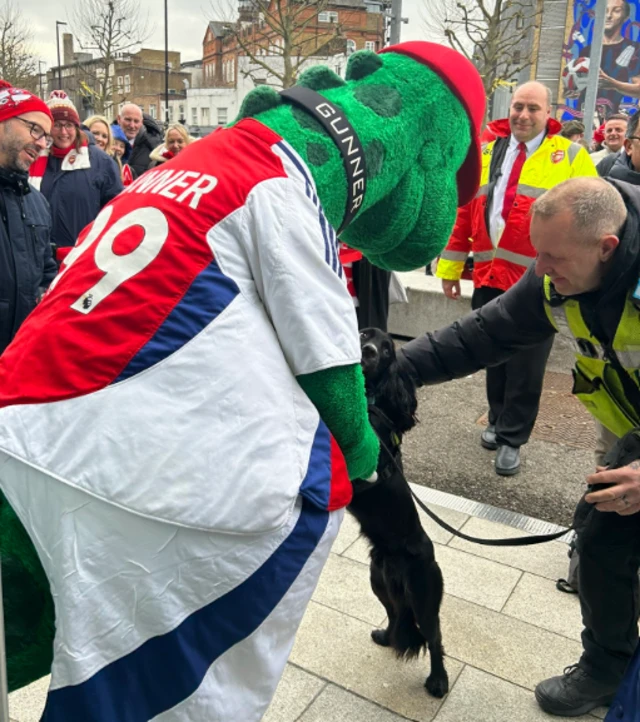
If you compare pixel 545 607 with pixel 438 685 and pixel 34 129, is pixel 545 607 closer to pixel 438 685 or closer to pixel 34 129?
pixel 438 685

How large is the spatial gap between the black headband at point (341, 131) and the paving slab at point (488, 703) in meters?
1.75

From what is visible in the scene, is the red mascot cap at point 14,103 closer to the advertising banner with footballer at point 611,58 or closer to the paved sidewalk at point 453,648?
the paved sidewalk at point 453,648

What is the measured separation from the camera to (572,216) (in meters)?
2.04

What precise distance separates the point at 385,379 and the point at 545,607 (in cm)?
142

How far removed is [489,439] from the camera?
461 centimetres

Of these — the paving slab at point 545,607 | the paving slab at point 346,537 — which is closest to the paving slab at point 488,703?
the paving slab at point 545,607

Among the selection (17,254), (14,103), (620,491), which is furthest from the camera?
(17,254)

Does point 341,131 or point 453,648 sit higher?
point 341,131

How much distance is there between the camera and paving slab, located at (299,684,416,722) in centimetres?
234

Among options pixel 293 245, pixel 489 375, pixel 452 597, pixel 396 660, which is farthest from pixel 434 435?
pixel 293 245

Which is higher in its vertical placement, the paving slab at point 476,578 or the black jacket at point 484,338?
the black jacket at point 484,338

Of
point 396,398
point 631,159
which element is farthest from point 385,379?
point 631,159

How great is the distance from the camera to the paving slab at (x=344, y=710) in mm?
2340

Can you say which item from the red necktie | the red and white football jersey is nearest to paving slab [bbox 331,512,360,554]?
the red and white football jersey
